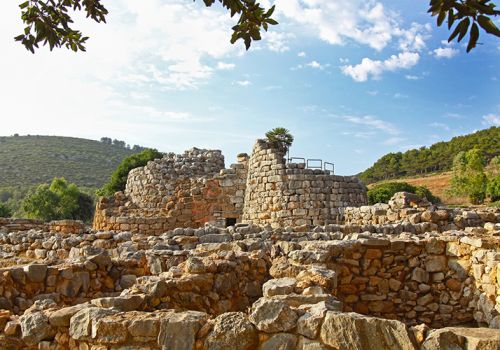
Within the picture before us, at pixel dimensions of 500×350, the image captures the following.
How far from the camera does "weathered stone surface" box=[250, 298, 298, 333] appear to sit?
350 cm

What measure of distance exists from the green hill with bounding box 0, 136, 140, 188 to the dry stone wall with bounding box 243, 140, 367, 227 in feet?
167

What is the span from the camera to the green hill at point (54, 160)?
6244 cm

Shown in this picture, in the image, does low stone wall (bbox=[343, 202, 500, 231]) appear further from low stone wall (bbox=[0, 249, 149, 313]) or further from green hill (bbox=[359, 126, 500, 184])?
green hill (bbox=[359, 126, 500, 184])

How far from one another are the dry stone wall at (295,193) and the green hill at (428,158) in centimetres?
5160

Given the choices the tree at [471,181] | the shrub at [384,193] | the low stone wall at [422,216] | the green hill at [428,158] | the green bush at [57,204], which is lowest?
the green bush at [57,204]

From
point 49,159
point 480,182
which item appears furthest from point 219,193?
point 49,159

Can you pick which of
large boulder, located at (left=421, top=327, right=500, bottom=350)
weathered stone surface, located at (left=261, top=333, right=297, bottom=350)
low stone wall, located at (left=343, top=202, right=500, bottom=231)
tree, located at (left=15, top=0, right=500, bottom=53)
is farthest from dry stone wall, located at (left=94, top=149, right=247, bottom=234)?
large boulder, located at (left=421, top=327, right=500, bottom=350)

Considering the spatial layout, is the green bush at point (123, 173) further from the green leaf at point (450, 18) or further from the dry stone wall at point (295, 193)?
the green leaf at point (450, 18)

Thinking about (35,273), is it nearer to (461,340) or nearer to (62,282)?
(62,282)

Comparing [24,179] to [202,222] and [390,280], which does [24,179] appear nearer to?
[202,222]

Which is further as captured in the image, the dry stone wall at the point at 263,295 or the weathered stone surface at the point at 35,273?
the weathered stone surface at the point at 35,273

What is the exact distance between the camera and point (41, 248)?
34.2ft

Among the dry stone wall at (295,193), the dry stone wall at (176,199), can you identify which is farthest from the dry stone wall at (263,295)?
the dry stone wall at (176,199)

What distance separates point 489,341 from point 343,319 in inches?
35.6
